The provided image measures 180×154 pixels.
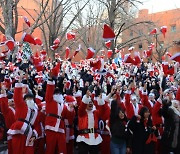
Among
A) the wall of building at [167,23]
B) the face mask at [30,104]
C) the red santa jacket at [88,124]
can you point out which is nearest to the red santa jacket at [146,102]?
the red santa jacket at [88,124]

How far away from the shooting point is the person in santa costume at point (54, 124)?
729 centimetres

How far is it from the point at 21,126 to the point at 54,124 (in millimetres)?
779

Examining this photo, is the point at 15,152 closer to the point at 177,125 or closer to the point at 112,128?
the point at 112,128

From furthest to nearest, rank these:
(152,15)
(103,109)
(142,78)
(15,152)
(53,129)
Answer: (152,15) < (142,78) < (103,109) < (53,129) < (15,152)

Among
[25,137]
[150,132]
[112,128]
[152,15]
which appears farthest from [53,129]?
[152,15]

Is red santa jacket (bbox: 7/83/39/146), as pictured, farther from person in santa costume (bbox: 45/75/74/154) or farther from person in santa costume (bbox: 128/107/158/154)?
person in santa costume (bbox: 128/107/158/154)

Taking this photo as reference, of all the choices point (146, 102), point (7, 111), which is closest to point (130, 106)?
point (146, 102)

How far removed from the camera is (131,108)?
8.45m

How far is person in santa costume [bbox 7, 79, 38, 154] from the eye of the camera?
6.76m

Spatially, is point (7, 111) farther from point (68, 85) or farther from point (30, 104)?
point (68, 85)

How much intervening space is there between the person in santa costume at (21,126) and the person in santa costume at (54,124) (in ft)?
1.48

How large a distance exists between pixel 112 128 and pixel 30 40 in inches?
123

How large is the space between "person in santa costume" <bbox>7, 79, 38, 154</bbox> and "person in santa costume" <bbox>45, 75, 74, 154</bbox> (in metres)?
0.45

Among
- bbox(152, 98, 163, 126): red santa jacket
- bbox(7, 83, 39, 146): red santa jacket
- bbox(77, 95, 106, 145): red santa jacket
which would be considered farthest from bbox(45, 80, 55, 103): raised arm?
bbox(152, 98, 163, 126): red santa jacket
